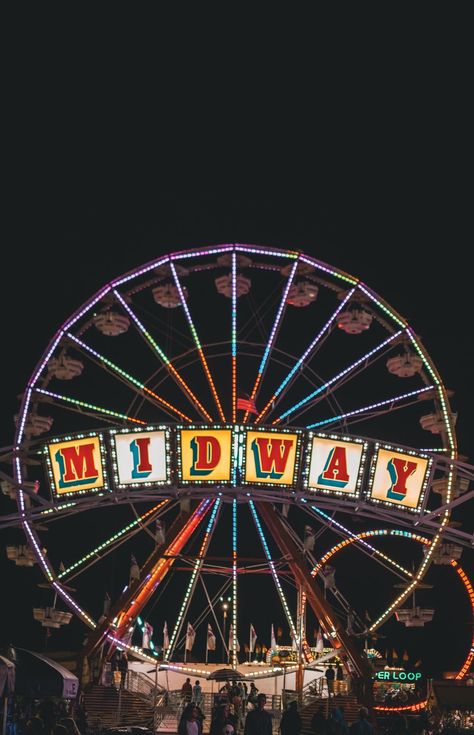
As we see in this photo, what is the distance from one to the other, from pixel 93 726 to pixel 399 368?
12.0 metres

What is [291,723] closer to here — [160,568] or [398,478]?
[398,478]

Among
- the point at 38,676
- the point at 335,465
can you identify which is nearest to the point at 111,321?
the point at 335,465

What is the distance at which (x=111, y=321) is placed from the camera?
27.2 metres

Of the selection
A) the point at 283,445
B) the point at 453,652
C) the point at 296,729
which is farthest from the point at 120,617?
the point at 453,652

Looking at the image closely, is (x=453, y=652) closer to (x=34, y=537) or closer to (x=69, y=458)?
(x=34, y=537)

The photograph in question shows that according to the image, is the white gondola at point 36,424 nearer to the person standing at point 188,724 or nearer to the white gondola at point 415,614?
the white gondola at point 415,614

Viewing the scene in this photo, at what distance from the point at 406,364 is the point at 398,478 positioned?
249 inches

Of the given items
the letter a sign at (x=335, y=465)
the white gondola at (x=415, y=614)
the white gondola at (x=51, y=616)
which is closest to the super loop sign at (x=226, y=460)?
the letter a sign at (x=335, y=465)

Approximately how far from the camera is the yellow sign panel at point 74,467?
68.5 feet

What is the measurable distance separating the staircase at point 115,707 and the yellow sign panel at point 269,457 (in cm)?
749

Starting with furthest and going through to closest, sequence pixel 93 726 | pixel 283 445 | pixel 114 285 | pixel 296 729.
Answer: pixel 114 285 < pixel 93 726 < pixel 283 445 < pixel 296 729

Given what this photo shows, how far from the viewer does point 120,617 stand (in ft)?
91.9

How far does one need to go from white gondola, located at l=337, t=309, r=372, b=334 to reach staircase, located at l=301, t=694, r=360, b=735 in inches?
385

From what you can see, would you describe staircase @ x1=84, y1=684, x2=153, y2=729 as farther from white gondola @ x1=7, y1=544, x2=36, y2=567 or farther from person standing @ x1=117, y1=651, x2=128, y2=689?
white gondola @ x1=7, y1=544, x2=36, y2=567
